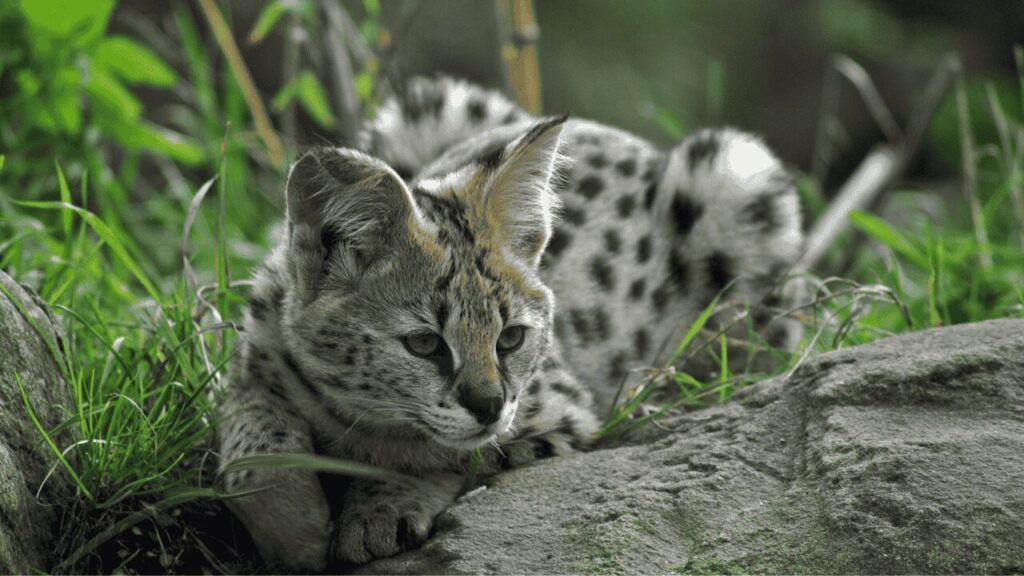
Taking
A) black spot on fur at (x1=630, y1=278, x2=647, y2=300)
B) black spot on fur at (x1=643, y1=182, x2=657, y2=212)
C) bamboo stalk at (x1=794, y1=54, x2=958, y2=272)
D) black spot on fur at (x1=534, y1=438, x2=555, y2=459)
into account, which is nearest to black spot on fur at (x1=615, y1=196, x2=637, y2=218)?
black spot on fur at (x1=643, y1=182, x2=657, y2=212)

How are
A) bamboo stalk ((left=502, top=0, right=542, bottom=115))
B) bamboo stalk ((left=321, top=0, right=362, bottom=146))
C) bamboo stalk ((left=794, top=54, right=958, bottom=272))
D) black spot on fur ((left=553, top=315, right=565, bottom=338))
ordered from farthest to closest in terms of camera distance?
bamboo stalk ((left=794, top=54, right=958, bottom=272)) → bamboo stalk ((left=502, top=0, right=542, bottom=115)) → bamboo stalk ((left=321, top=0, right=362, bottom=146)) → black spot on fur ((left=553, top=315, right=565, bottom=338))

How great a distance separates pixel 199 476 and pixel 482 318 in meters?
1.05

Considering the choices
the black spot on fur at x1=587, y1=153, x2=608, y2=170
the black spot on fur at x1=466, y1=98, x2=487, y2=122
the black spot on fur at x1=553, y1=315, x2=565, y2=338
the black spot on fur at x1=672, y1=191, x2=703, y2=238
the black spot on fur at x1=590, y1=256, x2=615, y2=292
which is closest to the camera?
the black spot on fur at x1=553, y1=315, x2=565, y2=338

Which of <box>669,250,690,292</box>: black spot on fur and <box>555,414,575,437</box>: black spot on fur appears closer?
<box>555,414,575,437</box>: black spot on fur

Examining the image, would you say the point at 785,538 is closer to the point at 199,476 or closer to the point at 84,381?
the point at 199,476

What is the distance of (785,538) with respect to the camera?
3.19 m

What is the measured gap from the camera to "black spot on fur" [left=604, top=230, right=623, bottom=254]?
5234 millimetres

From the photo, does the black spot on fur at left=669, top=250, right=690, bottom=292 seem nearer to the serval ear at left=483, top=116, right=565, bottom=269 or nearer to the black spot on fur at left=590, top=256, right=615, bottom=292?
the black spot on fur at left=590, top=256, right=615, bottom=292

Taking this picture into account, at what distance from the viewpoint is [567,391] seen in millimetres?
4371

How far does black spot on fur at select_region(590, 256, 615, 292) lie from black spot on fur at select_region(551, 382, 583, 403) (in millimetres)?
865

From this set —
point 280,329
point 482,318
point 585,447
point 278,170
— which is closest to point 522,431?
point 585,447

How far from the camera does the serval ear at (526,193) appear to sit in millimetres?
3924

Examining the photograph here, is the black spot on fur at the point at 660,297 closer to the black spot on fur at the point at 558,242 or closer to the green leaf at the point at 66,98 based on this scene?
the black spot on fur at the point at 558,242

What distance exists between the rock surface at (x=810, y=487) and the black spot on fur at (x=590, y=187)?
1.57 m
